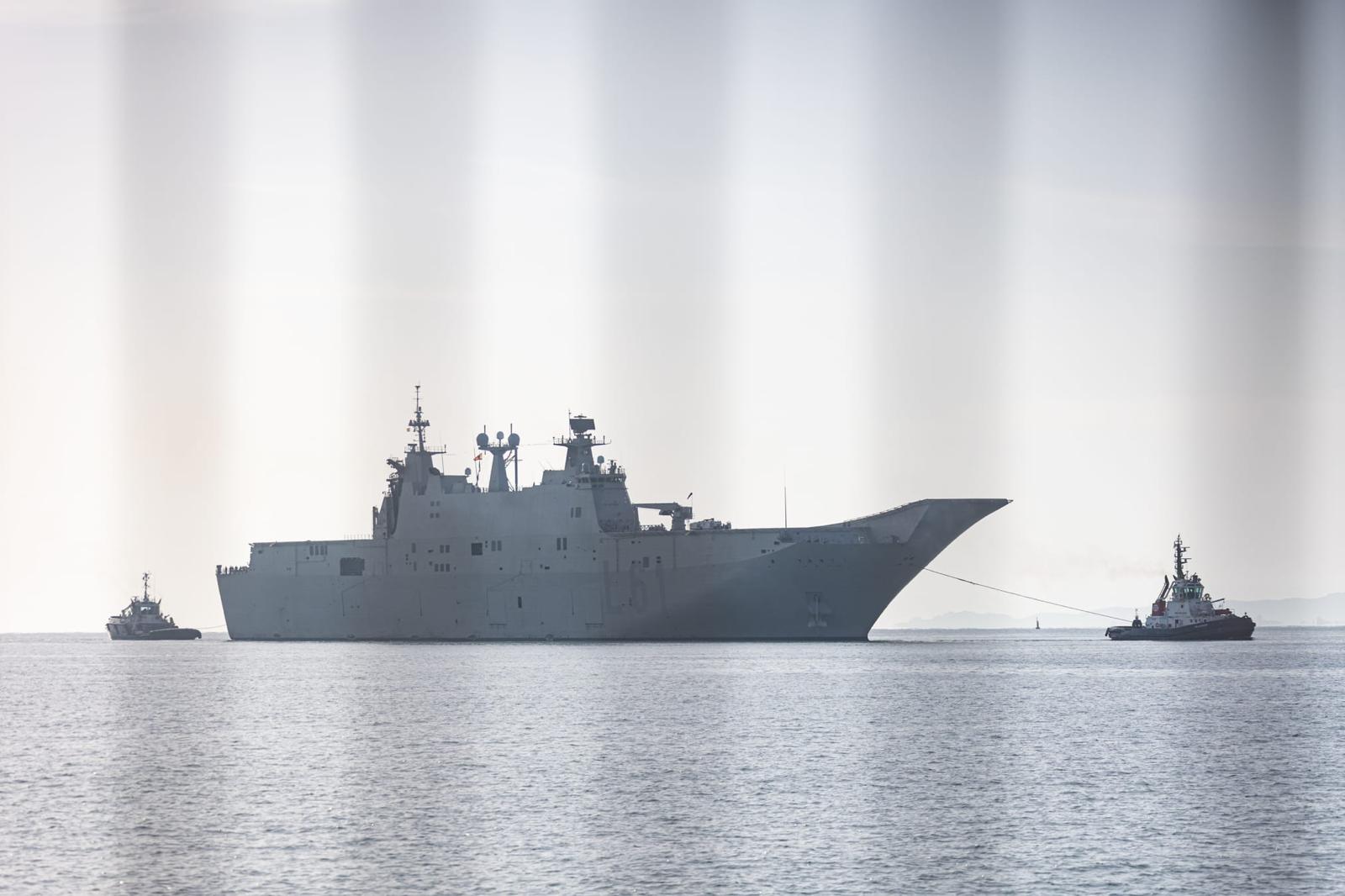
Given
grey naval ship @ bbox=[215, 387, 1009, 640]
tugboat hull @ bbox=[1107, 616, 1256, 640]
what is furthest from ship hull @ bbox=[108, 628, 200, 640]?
tugboat hull @ bbox=[1107, 616, 1256, 640]

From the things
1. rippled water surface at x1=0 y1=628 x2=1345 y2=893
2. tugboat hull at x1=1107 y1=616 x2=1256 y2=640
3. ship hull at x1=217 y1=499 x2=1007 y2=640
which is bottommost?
rippled water surface at x1=0 y1=628 x2=1345 y2=893

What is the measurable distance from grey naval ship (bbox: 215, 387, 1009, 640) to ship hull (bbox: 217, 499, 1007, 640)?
0.08m

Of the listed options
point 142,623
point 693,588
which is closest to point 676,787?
point 693,588

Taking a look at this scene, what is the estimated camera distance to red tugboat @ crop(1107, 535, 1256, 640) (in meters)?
90.2

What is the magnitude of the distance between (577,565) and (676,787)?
4574 cm

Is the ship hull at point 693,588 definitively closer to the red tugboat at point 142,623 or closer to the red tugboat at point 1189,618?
the red tugboat at point 1189,618

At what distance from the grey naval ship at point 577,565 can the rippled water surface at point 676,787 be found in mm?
11861

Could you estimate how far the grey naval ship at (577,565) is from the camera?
234ft

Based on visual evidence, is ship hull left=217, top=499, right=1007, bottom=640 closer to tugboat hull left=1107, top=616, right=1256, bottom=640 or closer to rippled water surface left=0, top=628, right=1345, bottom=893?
rippled water surface left=0, top=628, right=1345, bottom=893

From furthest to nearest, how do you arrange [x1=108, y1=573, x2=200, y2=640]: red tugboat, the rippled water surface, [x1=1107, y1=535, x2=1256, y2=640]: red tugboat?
[x1=108, y1=573, x2=200, y2=640]: red tugboat, [x1=1107, y1=535, x2=1256, y2=640]: red tugboat, the rippled water surface

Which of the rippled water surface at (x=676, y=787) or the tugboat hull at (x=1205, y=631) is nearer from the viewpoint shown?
the rippled water surface at (x=676, y=787)

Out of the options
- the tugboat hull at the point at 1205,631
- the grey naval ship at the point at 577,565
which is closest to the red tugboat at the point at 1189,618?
the tugboat hull at the point at 1205,631

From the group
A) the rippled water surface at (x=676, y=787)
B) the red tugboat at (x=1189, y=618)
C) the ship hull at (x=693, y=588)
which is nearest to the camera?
the rippled water surface at (x=676, y=787)

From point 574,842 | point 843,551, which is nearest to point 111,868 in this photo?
point 574,842
